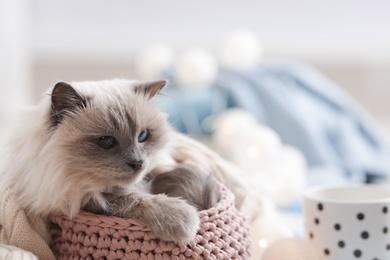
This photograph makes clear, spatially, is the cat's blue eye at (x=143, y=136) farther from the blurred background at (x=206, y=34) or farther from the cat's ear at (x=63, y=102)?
the blurred background at (x=206, y=34)

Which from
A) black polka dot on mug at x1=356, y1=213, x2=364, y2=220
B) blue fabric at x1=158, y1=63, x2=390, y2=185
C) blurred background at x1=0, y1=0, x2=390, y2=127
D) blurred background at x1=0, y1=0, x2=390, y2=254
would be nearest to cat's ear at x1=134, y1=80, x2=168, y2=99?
black polka dot on mug at x1=356, y1=213, x2=364, y2=220

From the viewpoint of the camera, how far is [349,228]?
62cm

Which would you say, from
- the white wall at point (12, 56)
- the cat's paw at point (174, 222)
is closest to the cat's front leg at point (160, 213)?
the cat's paw at point (174, 222)

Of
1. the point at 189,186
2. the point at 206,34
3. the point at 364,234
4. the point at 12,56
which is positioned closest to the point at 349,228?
the point at 364,234

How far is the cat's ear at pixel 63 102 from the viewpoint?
1.75 feet

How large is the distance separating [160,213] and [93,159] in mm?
72

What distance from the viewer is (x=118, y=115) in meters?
0.55

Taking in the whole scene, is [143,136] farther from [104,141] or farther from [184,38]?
[184,38]

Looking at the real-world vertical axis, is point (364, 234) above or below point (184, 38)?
above

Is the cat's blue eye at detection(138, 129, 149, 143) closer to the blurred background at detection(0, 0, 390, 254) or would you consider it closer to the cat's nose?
the cat's nose

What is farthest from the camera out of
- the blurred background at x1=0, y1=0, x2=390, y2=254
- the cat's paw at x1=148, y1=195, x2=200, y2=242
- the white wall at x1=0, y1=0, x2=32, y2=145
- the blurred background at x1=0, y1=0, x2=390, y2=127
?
the blurred background at x1=0, y1=0, x2=390, y2=127

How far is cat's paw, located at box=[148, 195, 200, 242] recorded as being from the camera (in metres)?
0.52

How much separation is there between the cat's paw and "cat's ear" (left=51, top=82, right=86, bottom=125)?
0.36 ft

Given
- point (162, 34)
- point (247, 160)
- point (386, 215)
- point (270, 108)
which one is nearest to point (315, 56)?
point (162, 34)
